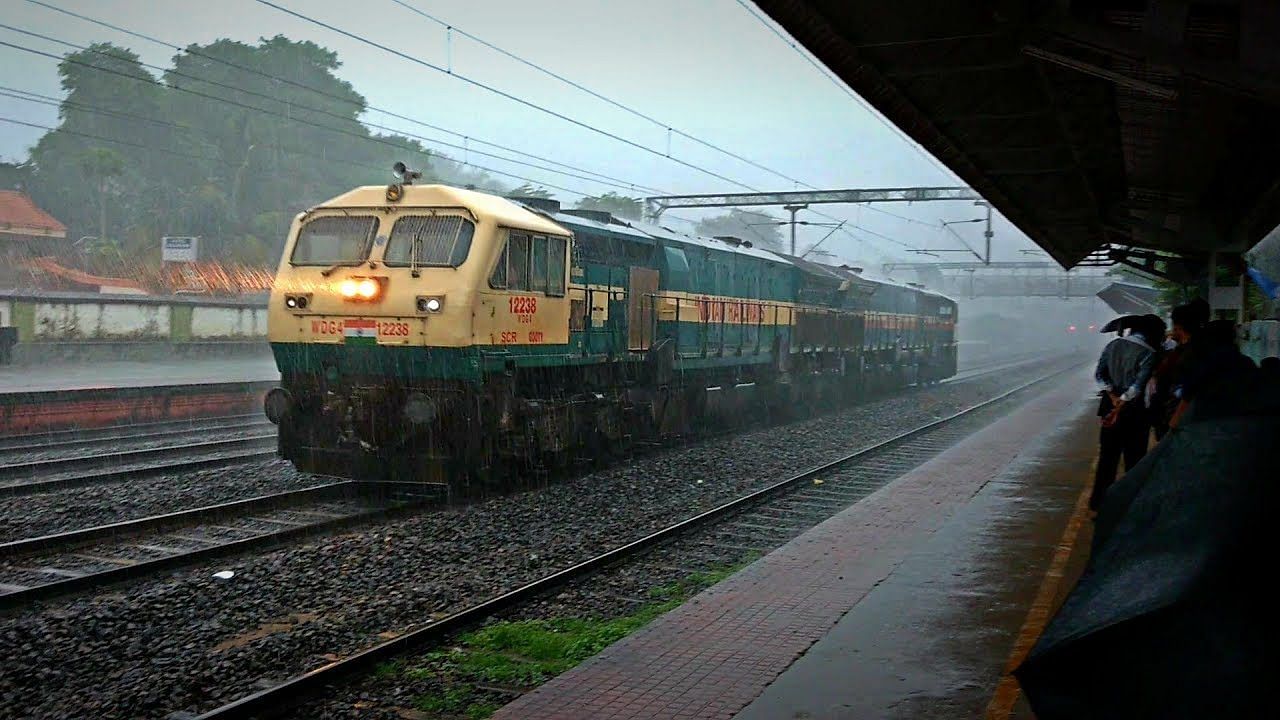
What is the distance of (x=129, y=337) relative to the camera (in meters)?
32.8

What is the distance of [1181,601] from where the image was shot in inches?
86.1

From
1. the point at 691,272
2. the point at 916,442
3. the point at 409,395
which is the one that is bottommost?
the point at 916,442

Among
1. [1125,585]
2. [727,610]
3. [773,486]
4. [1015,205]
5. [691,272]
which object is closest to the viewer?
[1125,585]

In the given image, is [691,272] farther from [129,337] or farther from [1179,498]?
[129,337]

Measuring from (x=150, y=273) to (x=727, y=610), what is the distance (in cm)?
3516

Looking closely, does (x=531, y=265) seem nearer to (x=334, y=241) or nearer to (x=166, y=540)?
(x=334, y=241)

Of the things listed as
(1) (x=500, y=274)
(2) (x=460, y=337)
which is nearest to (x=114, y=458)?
(2) (x=460, y=337)

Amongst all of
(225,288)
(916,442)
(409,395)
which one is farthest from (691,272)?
(225,288)

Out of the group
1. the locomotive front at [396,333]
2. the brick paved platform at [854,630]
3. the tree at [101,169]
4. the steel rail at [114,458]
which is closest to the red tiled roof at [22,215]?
the tree at [101,169]

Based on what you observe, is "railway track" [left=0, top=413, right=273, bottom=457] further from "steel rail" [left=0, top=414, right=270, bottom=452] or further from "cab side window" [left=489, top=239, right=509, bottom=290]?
"cab side window" [left=489, top=239, right=509, bottom=290]

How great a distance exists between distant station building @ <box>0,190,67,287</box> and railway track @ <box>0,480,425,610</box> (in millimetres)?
26492

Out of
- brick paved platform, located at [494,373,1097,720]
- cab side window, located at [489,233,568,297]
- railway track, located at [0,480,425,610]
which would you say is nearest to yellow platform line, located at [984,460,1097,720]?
brick paved platform, located at [494,373,1097,720]

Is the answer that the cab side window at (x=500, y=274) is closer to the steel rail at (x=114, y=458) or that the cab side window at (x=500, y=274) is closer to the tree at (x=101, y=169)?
the steel rail at (x=114, y=458)

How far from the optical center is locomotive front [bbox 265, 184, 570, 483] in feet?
39.7
